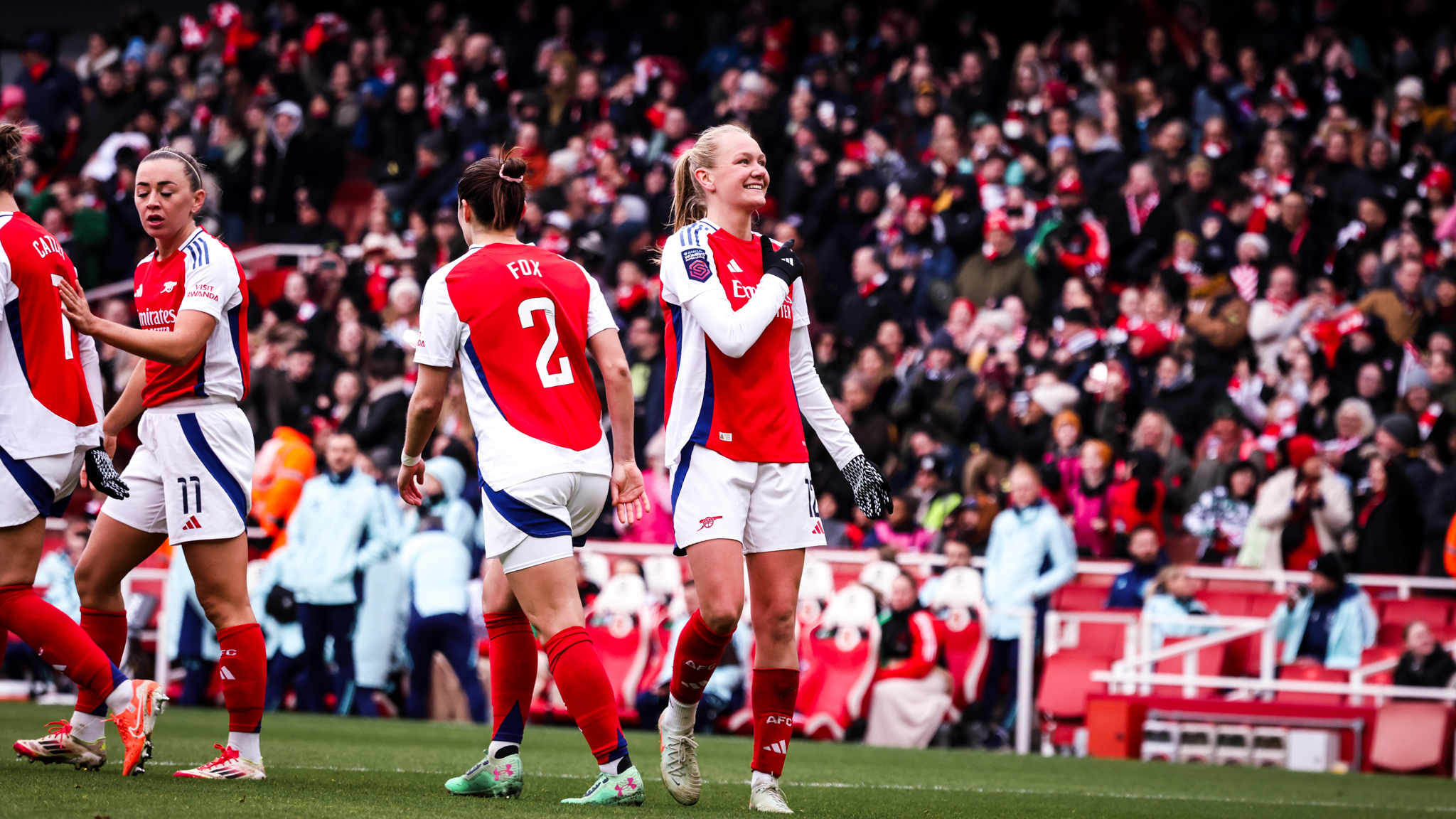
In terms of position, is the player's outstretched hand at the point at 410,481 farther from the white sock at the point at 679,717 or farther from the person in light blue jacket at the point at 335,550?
the person in light blue jacket at the point at 335,550

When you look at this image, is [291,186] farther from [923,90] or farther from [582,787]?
[582,787]

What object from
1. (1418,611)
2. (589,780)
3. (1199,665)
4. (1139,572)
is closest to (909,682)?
(1139,572)

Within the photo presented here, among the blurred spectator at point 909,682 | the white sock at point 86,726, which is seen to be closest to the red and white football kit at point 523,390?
the white sock at point 86,726

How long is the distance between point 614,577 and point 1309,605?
5.33 m

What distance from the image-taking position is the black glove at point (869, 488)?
20.3 feet

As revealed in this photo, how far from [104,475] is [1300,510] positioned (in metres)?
8.84

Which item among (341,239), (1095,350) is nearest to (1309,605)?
(1095,350)

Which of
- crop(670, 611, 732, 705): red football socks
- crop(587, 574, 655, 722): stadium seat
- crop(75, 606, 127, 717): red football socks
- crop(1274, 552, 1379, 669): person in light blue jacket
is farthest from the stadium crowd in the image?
crop(670, 611, 732, 705): red football socks

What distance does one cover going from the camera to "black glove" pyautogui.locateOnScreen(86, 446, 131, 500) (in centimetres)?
616

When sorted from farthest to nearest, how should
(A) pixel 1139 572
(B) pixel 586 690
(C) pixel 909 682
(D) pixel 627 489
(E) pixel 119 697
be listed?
(C) pixel 909 682, (A) pixel 1139 572, (E) pixel 119 697, (D) pixel 627 489, (B) pixel 586 690

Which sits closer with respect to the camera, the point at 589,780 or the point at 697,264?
the point at 697,264

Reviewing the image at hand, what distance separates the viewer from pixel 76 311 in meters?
5.92

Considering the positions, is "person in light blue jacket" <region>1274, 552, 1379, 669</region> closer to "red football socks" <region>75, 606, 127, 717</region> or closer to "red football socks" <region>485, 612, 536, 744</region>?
"red football socks" <region>485, 612, 536, 744</region>

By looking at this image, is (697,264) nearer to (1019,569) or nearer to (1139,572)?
(1019,569)
